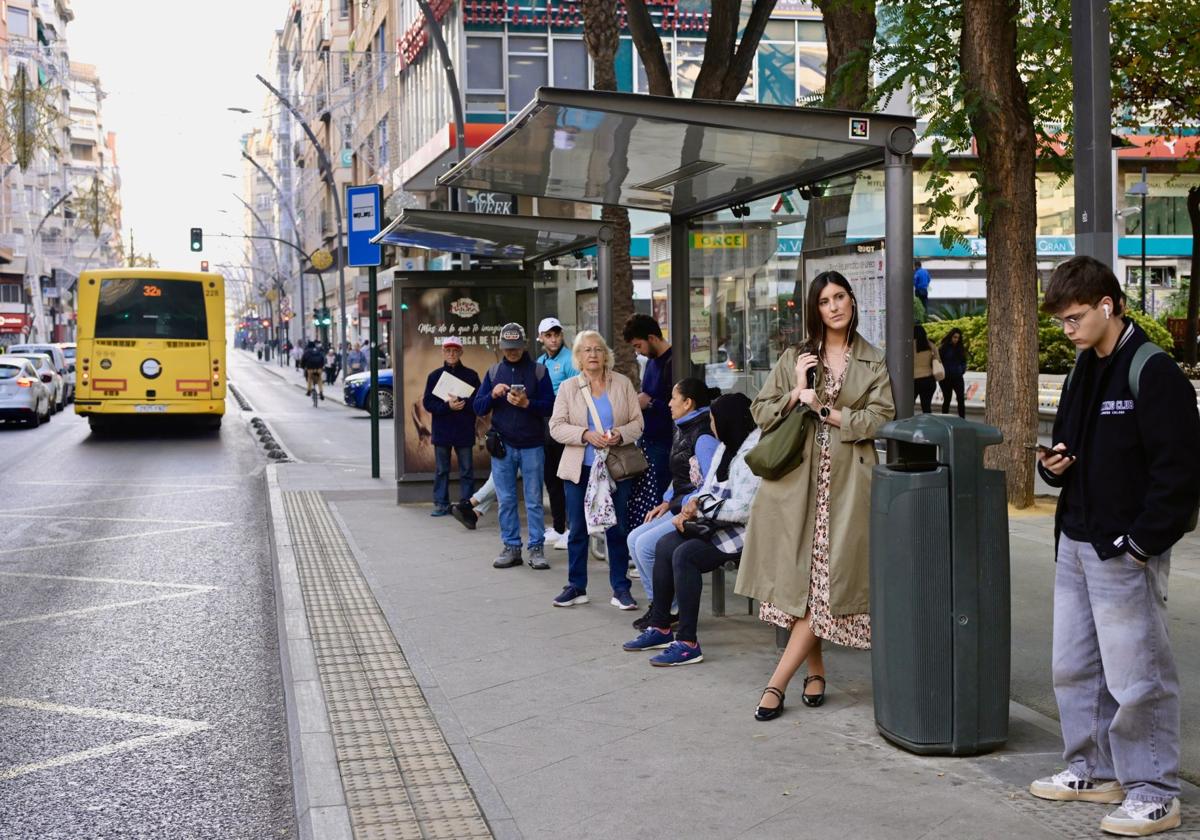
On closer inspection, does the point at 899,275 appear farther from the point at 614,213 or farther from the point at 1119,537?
the point at 614,213

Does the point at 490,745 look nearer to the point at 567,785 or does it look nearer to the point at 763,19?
the point at 567,785

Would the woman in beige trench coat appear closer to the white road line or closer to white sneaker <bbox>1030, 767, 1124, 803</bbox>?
white sneaker <bbox>1030, 767, 1124, 803</bbox>

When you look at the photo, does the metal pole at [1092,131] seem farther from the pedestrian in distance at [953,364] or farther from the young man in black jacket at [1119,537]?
the pedestrian in distance at [953,364]

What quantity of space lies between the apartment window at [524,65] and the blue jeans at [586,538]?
3127 cm

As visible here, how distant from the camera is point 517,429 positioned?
32.3 feet

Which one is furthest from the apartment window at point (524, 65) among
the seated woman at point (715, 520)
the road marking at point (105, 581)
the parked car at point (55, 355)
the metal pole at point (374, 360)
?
the seated woman at point (715, 520)

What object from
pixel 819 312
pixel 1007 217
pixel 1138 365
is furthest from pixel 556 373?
pixel 1138 365

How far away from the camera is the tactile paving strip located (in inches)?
187

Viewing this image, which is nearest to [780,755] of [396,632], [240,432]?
[396,632]

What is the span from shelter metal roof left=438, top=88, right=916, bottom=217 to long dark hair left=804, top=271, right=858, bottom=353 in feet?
2.62

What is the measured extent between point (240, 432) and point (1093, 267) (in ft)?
82.6

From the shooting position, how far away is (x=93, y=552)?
1194 cm

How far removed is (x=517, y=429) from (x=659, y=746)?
14.9 feet

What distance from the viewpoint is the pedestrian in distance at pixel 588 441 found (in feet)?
28.1
